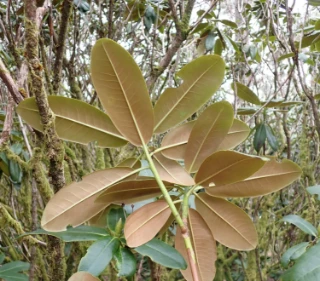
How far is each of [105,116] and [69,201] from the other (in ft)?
0.43

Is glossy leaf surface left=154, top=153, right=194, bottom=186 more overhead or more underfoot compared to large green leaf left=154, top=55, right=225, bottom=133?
more underfoot

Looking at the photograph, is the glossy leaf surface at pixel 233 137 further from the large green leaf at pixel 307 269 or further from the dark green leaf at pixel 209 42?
the dark green leaf at pixel 209 42

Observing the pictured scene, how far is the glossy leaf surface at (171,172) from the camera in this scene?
47 cm

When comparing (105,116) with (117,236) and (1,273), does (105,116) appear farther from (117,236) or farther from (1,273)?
(1,273)

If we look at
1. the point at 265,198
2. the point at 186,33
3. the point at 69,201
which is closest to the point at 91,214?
the point at 69,201

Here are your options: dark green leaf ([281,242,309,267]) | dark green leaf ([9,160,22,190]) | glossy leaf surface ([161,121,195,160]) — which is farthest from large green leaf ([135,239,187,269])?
dark green leaf ([9,160,22,190])

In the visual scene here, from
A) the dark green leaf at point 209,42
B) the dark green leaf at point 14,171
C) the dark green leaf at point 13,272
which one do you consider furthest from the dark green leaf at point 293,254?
the dark green leaf at point 209,42

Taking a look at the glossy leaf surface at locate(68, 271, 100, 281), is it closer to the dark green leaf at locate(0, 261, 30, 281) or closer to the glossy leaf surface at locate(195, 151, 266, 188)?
the glossy leaf surface at locate(195, 151, 266, 188)

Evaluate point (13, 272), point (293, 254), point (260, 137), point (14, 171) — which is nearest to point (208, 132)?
point (293, 254)

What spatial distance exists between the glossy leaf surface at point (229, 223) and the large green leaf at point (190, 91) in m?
0.13

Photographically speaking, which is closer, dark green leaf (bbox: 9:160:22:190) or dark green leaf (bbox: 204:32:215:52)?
dark green leaf (bbox: 9:160:22:190)

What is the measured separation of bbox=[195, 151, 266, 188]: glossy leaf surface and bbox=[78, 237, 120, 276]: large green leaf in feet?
0.48

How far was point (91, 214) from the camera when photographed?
48cm

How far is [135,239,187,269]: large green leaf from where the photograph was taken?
0.43 m
